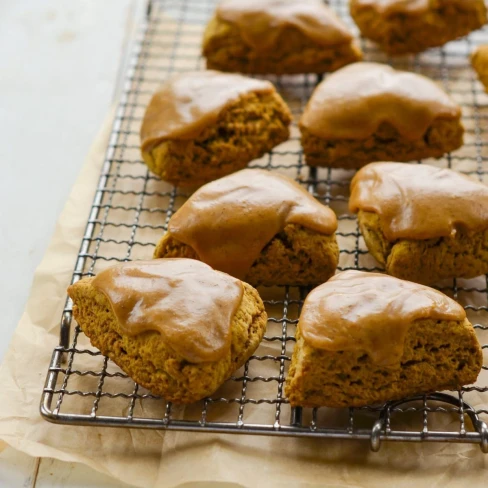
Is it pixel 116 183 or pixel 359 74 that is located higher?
pixel 359 74

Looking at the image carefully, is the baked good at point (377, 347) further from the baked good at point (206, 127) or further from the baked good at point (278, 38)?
the baked good at point (278, 38)

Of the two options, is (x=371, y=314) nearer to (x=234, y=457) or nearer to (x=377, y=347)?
(x=377, y=347)

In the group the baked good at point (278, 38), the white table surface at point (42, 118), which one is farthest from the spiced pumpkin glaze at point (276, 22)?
the white table surface at point (42, 118)

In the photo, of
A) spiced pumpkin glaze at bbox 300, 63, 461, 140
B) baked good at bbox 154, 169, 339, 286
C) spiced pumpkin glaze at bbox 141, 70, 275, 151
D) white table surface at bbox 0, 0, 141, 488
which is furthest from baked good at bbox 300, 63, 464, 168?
white table surface at bbox 0, 0, 141, 488

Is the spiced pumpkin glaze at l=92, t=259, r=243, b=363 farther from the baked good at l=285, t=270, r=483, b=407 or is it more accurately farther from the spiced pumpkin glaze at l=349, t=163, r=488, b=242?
the spiced pumpkin glaze at l=349, t=163, r=488, b=242

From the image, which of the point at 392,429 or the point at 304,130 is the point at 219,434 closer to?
the point at 392,429

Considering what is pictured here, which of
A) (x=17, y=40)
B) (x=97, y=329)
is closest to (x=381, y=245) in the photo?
(x=97, y=329)
